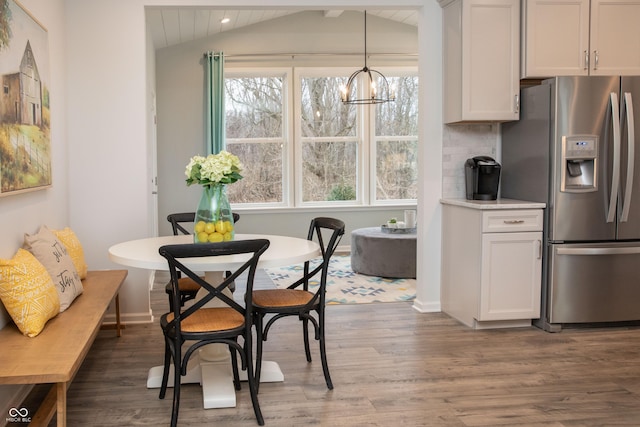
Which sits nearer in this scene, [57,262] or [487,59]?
[57,262]

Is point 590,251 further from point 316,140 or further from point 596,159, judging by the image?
point 316,140

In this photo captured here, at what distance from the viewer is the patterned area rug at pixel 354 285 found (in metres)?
5.58

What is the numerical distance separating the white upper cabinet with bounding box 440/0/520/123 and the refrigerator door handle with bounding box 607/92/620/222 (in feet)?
2.13

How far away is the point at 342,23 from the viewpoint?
8.18 metres

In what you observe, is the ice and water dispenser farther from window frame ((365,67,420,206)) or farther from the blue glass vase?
window frame ((365,67,420,206))

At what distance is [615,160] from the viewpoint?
4.34 metres

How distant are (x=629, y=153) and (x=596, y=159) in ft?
0.72

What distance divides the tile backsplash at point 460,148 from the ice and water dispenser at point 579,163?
2.61 ft

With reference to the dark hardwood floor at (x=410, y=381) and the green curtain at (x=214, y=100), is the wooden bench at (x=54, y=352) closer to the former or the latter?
the dark hardwood floor at (x=410, y=381)

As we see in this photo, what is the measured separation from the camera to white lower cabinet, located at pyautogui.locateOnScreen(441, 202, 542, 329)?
439 centimetres

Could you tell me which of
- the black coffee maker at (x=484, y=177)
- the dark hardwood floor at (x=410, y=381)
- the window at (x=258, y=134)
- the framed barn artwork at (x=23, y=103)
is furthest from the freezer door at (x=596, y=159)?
the window at (x=258, y=134)

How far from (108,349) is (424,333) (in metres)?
2.04

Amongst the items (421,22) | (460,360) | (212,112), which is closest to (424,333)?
(460,360)

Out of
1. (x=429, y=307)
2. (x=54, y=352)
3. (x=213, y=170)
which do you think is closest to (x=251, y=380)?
(x=54, y=352)
